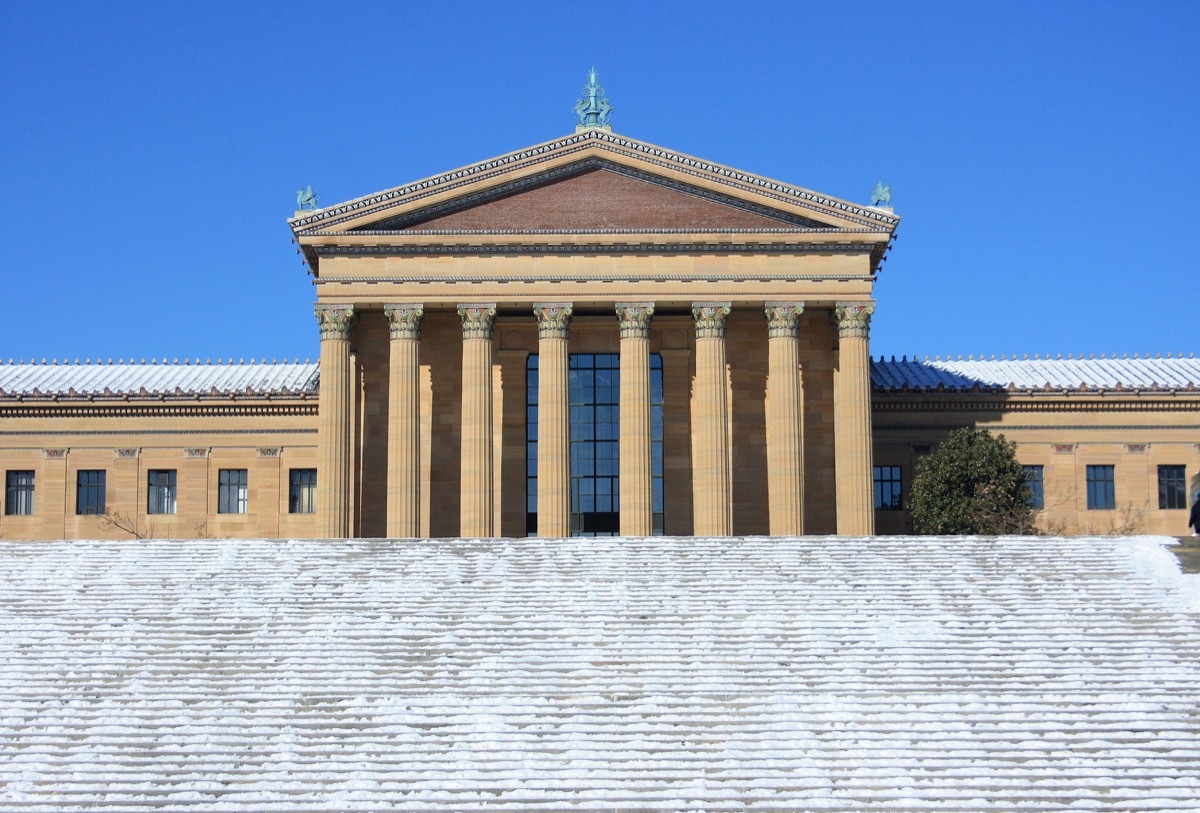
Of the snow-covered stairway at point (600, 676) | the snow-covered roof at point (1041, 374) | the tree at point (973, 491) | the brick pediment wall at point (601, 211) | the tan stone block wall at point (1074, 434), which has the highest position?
the brick pediment wall at point (601, 211)

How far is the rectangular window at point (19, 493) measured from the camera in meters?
58.5

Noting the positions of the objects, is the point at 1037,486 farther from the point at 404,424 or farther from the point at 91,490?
the point at 91,490

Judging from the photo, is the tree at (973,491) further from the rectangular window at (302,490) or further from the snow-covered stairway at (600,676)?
the rectangular window at (302,490)

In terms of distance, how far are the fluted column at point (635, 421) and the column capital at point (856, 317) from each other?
20.8 ft

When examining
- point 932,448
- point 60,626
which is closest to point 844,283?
point 932,448

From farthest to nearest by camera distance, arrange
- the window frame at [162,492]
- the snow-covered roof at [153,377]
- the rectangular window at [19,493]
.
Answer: the snow-covered roof at [153,377]
the rectangular window at [19,493]
the window frame at [162,492]

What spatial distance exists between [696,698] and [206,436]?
3399 cm

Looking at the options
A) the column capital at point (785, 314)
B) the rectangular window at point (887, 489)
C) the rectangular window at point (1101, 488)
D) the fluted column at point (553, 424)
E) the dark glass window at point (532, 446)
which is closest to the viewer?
the fluted column at point (553, 424)

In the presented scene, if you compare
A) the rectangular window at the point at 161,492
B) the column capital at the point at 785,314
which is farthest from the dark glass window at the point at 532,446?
the rectangular window at the point at 161,492

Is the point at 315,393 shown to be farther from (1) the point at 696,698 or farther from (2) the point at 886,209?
(1) the point at 696,698

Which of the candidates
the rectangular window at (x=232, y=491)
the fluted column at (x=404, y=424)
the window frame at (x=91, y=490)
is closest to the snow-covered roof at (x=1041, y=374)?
the fluted column at (x=404, y=424)

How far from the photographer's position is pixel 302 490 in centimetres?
5809

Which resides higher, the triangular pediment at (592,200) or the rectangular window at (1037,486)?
the triangular pediment at (592,200)

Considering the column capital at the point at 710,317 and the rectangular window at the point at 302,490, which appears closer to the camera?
the column capital at the point at 710,317
